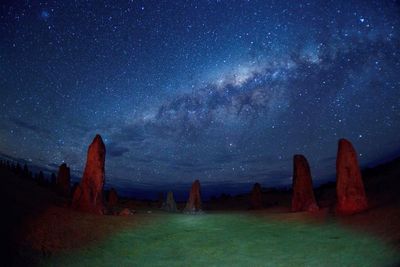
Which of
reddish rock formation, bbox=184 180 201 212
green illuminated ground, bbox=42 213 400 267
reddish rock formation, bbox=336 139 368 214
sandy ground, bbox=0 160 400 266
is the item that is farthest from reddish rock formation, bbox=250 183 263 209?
green illuminated ground, bbox=42 213 400 267

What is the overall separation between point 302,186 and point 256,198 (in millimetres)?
18288

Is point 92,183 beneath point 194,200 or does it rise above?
above

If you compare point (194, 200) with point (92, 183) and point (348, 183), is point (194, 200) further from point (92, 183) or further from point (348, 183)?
point (348, 183)

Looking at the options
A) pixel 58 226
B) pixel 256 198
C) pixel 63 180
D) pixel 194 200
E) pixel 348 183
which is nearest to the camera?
pixel 58 226

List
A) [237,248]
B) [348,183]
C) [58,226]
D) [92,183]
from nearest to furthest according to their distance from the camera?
[237,248] < [58,226] < [348,183] < [92,183]

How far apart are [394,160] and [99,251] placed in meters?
71.5

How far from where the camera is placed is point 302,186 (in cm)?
3053

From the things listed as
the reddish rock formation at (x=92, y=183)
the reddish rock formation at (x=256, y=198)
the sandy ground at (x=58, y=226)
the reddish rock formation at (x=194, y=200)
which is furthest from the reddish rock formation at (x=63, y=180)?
the reddish rock formation at (x=256, y=198)

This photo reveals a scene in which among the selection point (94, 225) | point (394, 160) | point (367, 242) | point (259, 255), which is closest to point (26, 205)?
point (94, 225)

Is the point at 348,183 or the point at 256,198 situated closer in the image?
the point at 348,183

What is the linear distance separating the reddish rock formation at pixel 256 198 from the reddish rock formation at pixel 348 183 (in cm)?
2489

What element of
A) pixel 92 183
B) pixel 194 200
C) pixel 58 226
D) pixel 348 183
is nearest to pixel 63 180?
pixel 92 183

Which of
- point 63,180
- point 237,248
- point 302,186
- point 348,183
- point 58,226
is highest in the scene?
point 63,180

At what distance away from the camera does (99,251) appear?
15.6 metres
